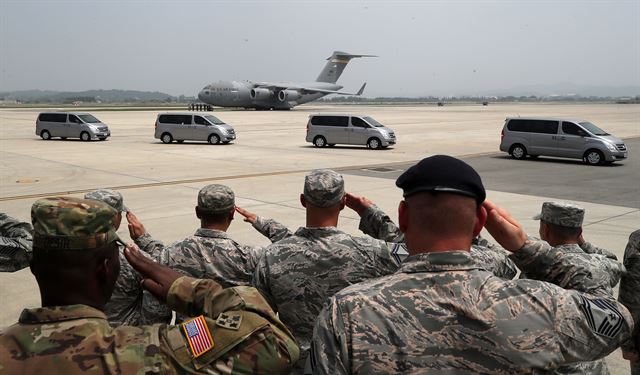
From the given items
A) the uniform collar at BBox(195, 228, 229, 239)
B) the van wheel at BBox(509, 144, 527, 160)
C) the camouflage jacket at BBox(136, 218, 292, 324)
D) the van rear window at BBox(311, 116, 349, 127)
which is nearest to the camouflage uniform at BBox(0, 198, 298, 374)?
the camouflage jacket at BBox(136, 218, 292, 324)

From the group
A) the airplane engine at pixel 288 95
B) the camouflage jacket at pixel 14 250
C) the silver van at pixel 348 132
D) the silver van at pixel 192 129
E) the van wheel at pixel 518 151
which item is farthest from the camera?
the airplane engine at pixel 288 95

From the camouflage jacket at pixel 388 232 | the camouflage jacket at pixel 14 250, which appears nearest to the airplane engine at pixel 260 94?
the camouflage jacket at pixel 388 232

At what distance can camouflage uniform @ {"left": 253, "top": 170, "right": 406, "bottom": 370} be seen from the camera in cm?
336

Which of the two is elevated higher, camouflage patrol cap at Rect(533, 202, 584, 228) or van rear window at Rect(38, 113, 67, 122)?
van rear window at Rect(38, 113, 67, 122)

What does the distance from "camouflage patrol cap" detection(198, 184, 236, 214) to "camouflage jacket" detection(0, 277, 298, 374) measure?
2152 mm

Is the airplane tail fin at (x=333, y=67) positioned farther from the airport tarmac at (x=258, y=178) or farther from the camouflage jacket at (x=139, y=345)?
the camouflage jacket at (x=139, y=345)

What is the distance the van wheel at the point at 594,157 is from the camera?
2111cm

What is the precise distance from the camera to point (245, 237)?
993cm

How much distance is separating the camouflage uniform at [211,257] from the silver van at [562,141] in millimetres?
20352

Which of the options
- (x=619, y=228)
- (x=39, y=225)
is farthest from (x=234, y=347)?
(x=619, y=228)

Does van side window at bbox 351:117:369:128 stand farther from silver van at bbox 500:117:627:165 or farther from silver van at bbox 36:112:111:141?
silver van at bbox 36:112:111:141

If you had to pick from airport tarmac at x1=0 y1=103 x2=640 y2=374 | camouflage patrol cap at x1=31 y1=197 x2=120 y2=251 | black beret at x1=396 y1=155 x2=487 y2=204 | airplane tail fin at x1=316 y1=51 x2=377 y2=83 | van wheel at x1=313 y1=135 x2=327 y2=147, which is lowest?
airport tarmac at x1=0 y1=103 x2=640 y2=374

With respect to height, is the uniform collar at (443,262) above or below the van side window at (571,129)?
below

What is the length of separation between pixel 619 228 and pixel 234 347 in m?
10.8
